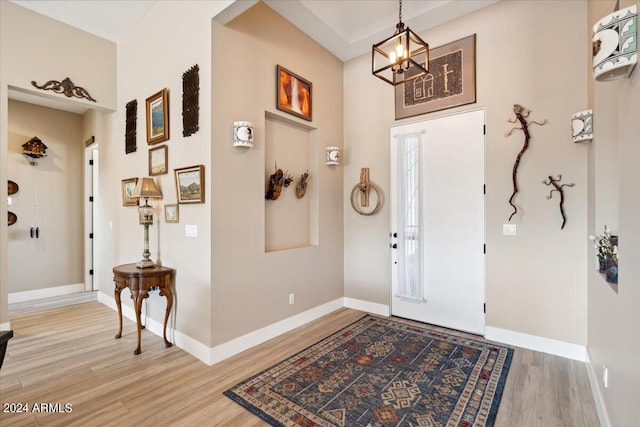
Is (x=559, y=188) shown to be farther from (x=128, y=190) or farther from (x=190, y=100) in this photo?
(x=128, y=190)

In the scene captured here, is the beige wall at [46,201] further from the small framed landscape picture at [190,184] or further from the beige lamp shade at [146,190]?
the small framed landscape picture at [190,184]

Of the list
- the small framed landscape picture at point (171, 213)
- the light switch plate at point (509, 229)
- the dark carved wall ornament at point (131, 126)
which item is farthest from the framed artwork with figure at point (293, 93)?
the light switch plate at point (509, 229)

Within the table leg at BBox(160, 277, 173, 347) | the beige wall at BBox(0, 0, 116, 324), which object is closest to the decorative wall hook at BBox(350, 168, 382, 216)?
the table leg at BBox(160, 277, 173, 347)

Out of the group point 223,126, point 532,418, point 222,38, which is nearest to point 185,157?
point 223,126

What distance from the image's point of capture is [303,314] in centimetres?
376

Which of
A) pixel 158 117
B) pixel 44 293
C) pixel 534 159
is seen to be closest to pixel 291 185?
pixel 158 117

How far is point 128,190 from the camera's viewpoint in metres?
3.95

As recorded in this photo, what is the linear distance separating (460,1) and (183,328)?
450 centimetres

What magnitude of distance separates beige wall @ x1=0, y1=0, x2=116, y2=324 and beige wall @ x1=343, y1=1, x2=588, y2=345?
14.5 ft

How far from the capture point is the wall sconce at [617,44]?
1266 mm

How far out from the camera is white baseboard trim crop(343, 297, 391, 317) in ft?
13.3

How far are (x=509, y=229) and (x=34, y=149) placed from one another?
684 cm

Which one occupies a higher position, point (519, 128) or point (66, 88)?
point (66, 88)

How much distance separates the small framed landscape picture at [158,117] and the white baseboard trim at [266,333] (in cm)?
227
